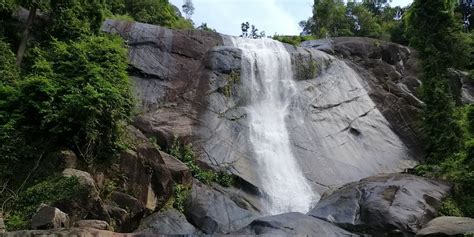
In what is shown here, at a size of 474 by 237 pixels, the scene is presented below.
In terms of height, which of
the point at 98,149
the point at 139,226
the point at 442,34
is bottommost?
the point at 139,226

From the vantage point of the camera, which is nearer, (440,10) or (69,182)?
(69,182)

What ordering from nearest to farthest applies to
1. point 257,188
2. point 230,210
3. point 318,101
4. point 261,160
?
point 230,210
point 257,188
point 261,160
point 318,101

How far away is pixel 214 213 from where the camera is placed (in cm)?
1655

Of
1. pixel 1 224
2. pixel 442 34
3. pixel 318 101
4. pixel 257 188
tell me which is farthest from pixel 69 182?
pixel 442 34

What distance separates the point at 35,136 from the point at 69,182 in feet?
9.88

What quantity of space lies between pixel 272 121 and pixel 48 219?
15231mm

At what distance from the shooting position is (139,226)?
1501 centimetres

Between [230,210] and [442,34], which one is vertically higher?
[442,34]

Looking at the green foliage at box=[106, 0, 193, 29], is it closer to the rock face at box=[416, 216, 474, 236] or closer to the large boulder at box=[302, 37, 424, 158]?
the large boulder at box=[302, 37, 424, 158]

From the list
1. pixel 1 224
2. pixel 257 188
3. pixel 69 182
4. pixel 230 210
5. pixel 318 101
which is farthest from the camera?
pixel 318 101

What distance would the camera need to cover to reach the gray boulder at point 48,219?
10.5 meters

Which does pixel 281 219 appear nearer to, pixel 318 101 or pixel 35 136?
pixel 35 136

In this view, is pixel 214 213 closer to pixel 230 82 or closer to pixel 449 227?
pixel 449 227

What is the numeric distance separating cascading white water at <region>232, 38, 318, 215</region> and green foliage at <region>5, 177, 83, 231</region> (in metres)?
8.53
